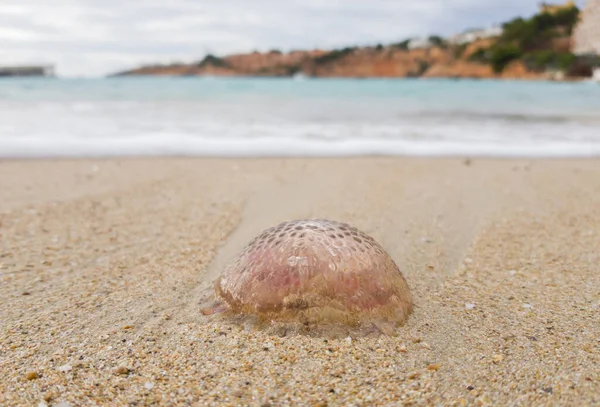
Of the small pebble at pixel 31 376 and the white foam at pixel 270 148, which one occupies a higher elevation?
the white foam at pixel 270 148

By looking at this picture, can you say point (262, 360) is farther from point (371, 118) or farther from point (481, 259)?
point (371, 118)

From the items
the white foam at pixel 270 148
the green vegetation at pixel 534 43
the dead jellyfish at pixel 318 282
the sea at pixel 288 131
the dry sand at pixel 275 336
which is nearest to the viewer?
the dry sand at pixel 275 336

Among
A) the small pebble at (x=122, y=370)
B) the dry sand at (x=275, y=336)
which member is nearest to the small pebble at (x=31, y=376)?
the dry sand at (x=275, y=336)

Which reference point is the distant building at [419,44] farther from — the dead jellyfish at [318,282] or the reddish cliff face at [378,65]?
the dead jellyfish at [318,282]

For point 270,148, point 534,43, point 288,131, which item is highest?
point 534,43

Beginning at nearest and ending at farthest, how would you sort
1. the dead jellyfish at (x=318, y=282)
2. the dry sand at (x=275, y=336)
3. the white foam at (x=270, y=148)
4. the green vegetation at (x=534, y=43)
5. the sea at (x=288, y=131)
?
the dry sand at (x=275, y=336)
the dead jellyfish at (x=318, y=282)
the white foam at (x=270, y=148)
the sea at (x=288, y=131)
the green vegetation at (x=534, y=43)

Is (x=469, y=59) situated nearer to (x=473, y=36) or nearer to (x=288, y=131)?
(x=473, y=36)

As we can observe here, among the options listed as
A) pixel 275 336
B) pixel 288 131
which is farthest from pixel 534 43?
pixel 275 336
